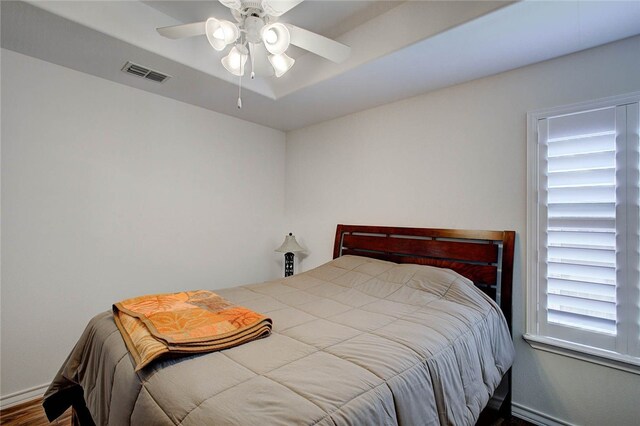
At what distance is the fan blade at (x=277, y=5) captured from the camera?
1.34m

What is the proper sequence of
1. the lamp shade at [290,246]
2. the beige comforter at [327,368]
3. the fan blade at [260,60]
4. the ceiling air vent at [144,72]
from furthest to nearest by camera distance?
the lamp shade at [290,246] < the ceiling air vent at [144,72] < the fan blade at [260,60] < the beige comforter at [327,368]

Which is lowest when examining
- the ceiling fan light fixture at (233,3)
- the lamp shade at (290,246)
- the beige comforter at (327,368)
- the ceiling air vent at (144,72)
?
the beige comforter at (327,368)

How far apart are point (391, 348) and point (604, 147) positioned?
1.76m

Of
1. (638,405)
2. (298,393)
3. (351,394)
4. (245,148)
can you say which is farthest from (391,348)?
(245,148)

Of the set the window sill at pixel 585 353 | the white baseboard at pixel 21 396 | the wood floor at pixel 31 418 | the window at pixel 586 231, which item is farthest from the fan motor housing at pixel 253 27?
the white baseboard at pixel 21 396

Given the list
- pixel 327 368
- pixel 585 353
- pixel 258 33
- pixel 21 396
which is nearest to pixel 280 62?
pixel 258 33

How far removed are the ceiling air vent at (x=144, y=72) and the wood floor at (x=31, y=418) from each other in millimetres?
2432

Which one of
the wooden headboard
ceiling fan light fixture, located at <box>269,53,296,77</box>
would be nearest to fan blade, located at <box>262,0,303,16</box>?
ceiling fan light fixture, located at <box>269,53,296,77</box>

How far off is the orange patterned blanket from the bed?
1.7 inches

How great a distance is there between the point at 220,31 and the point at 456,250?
2.07 metres

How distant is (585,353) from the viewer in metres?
1.78

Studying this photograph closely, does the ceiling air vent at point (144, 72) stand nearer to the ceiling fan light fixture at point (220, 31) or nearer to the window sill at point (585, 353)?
the ceiling fan light fixture at point (220, 31)

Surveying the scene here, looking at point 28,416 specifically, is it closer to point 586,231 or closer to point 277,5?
point 277,5

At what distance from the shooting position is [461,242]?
2260 mm
